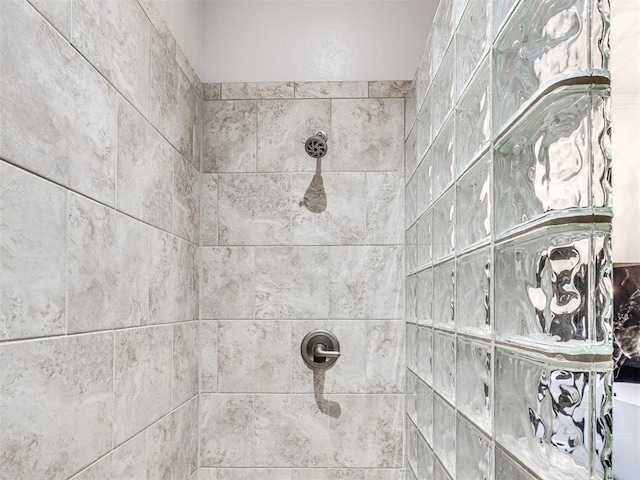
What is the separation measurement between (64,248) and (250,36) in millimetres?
1405

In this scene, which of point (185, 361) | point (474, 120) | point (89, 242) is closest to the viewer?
point (474, 120)

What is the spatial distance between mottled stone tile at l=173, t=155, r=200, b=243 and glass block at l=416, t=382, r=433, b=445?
0.84 metres

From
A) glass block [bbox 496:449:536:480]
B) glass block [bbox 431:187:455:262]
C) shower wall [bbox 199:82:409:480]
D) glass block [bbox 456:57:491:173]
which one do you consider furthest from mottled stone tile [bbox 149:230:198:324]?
glass block [bbox 496:449:536:480]

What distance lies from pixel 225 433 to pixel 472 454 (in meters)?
1.28

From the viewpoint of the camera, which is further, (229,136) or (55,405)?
(229,136)

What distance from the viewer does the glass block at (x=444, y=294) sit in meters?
1.20

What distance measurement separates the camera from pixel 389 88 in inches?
83.9

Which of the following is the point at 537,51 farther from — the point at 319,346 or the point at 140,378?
the point at 319,346

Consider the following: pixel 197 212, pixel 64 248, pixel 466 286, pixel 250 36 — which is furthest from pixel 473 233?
pixel 250 36

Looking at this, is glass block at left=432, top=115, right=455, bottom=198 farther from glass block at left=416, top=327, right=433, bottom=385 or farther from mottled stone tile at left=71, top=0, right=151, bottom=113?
mottled stone tile at left=71, top=0, right=151, bottom=113

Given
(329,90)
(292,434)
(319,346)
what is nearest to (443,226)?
(319,346)

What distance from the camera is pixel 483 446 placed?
912mm

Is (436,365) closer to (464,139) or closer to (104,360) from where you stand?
(464,139)

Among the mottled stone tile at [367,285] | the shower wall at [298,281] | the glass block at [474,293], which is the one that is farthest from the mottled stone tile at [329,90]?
the glass block at [474,293]
